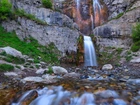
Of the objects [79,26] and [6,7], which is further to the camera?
[79,26]

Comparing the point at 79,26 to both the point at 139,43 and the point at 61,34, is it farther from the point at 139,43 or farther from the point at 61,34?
the point at 139,43

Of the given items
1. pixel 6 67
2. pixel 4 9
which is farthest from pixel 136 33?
pixel 6 67

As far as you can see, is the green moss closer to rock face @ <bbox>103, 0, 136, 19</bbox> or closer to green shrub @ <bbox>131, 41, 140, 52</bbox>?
green shrub @ <bbox>131, 41, 140, 52</bbox>

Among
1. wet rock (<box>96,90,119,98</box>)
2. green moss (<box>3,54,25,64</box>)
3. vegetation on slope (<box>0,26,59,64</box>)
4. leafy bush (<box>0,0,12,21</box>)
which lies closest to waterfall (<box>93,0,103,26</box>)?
vegetation on slope (<box>0,26,59,64</box>)

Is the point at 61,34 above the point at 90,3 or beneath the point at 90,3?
beneath

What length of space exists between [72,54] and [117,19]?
30.1 ft

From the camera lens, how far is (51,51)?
2056cm

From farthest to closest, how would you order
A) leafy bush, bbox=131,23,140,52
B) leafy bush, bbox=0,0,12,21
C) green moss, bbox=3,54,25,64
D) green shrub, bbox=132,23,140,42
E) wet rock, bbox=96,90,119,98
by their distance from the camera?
green shrub, bbox=132,23,140,42, leafy bush, bbox=131,23,140,52, leafy bush, bbox=0,0,12,21, green moss, bbox=3,54,25,64, wet rock, bbox=96,90,119,98

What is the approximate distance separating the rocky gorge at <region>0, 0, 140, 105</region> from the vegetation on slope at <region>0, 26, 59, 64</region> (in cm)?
22

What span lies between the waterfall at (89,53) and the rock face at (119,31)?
5.96 ft

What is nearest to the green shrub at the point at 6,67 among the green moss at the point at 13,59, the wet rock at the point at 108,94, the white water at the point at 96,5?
the green moss at the point at 13,59

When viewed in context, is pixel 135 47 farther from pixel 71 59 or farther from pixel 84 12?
pixel 84 12

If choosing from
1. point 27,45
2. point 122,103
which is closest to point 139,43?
point 27,45

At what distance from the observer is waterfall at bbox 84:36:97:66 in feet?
75.2
